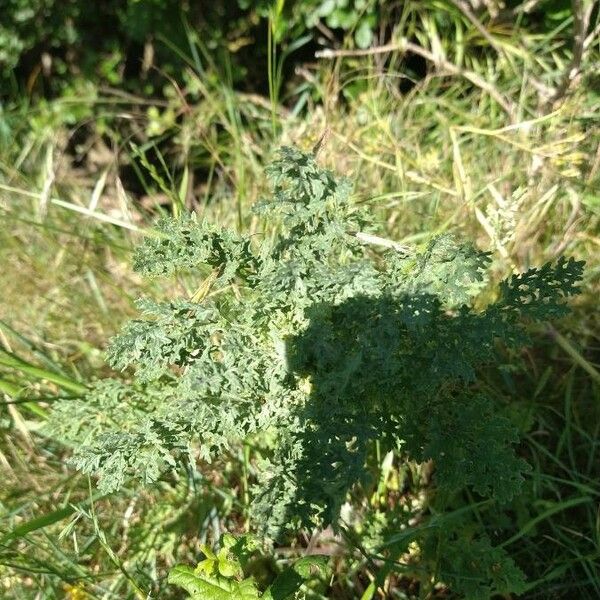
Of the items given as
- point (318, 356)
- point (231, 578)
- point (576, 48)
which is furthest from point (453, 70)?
point (231, 578)

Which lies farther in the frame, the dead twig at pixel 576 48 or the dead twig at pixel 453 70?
the dead twig at pixel 453 70

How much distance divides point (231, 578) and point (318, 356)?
19.7 inches

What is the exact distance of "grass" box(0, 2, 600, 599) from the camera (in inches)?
64.8

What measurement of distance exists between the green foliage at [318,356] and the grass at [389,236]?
0.99 ft

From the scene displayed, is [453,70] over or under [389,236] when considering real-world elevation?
over

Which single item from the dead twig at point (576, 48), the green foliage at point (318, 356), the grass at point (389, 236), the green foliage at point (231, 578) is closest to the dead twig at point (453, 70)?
the grass at point (389, 236)

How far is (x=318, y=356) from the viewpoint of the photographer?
1221mm

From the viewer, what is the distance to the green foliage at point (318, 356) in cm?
120

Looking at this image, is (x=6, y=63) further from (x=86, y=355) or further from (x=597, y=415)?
(x=597, y=415)

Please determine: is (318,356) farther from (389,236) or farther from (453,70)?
(453,70)

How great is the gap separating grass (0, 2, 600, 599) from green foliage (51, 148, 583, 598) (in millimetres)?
303

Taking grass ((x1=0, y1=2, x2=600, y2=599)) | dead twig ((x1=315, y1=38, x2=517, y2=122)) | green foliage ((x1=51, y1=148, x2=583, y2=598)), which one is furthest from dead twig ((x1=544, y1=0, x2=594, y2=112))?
green foliage ((x1=51, y1=148, x2=583, y2=598))

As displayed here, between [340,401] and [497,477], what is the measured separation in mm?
308

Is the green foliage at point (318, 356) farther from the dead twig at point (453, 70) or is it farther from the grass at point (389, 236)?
the dead twig at point (453, 70)
